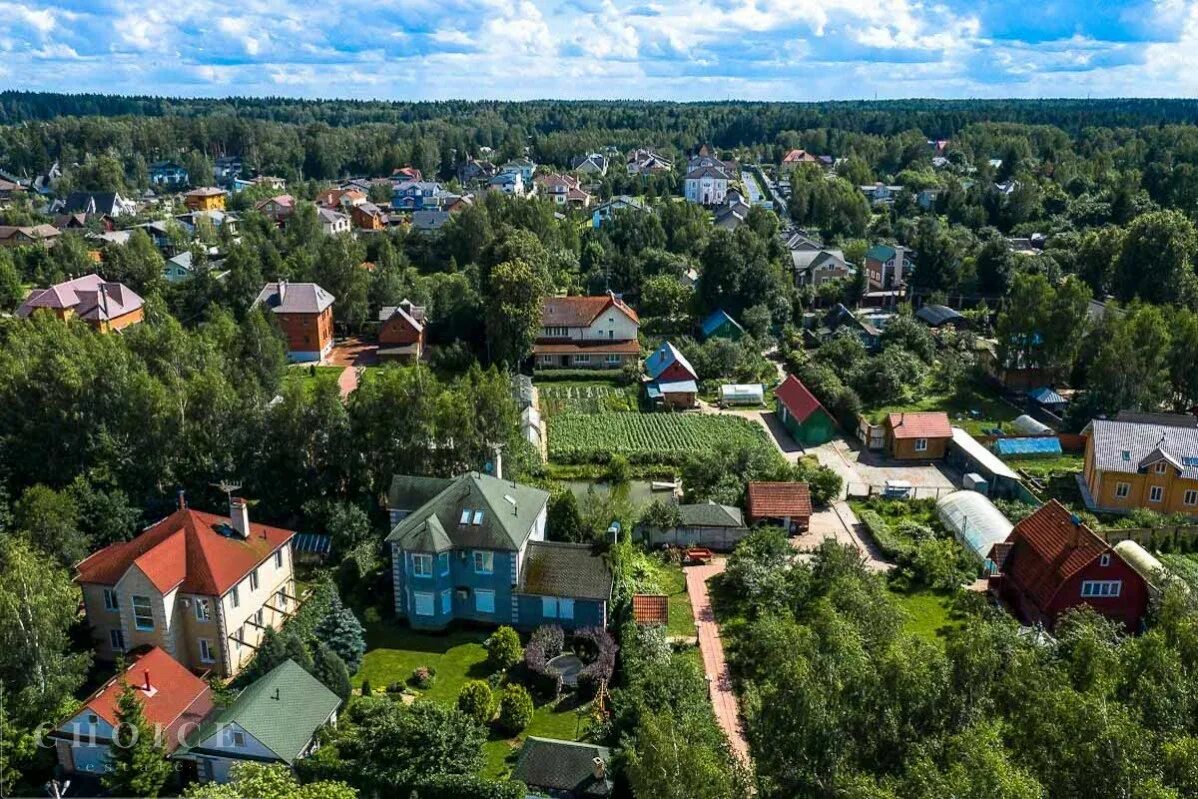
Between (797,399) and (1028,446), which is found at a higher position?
(797,399)

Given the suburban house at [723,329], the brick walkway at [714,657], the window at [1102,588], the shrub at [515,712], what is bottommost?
the brick walkway at [714,657]

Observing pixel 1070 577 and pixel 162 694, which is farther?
pixel 1070 577

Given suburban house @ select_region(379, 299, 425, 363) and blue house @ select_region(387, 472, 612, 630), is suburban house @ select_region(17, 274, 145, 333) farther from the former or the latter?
blue house @ select_region(387, 472, 612, 630)

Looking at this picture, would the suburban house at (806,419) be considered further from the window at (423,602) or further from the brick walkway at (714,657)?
the window at (423,602)

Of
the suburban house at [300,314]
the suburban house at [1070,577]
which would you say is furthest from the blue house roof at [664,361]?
the suburban house at [1070,577]

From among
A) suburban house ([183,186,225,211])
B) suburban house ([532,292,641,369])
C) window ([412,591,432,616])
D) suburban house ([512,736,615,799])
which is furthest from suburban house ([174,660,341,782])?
suburban house ([183,186,225,211])

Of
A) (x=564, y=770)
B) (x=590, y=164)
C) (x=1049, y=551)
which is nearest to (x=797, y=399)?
(x=1049, y=551)

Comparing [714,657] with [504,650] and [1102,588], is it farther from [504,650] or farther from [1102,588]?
[1102,588]

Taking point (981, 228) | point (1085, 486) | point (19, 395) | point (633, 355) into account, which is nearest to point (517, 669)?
point (19, 395)
